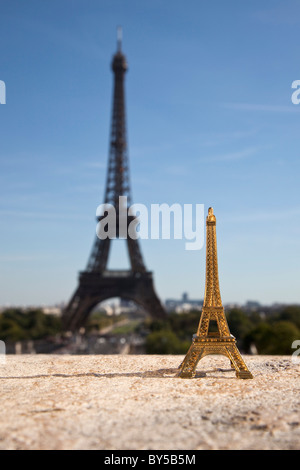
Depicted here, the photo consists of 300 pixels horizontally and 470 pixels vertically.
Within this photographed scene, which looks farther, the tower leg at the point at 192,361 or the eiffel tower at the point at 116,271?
the eiffel tower at the point at 116,271

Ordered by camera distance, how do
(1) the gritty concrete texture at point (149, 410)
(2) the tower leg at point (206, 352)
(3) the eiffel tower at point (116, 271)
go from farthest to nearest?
(3) the eiffel tower at point (116, 271) → (2) the tower leg at point (206, 352) → (1) the gritty concrete texture at point (149, 410)

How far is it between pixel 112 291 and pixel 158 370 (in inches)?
1343

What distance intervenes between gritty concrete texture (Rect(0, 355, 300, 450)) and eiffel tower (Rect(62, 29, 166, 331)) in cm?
3307

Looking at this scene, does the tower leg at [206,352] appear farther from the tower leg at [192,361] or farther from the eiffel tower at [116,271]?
the eiffel tower at [116,271]

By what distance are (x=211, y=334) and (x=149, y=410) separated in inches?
115

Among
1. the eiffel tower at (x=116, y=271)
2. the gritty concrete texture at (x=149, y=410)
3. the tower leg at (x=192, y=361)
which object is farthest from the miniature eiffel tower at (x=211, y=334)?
the eiffel tower at (x=116, y=271)

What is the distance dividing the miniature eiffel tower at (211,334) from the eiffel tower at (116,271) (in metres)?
33.5

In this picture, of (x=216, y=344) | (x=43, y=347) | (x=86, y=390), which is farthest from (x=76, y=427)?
(x=43, y=347)

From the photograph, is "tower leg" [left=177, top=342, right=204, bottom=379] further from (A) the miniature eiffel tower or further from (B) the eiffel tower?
(B) the eiffel tower

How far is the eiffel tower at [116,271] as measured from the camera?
42.3m

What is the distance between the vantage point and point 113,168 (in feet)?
146

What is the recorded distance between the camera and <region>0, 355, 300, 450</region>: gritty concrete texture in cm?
520

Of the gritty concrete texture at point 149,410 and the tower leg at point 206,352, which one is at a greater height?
the tower leg at point 206,352
